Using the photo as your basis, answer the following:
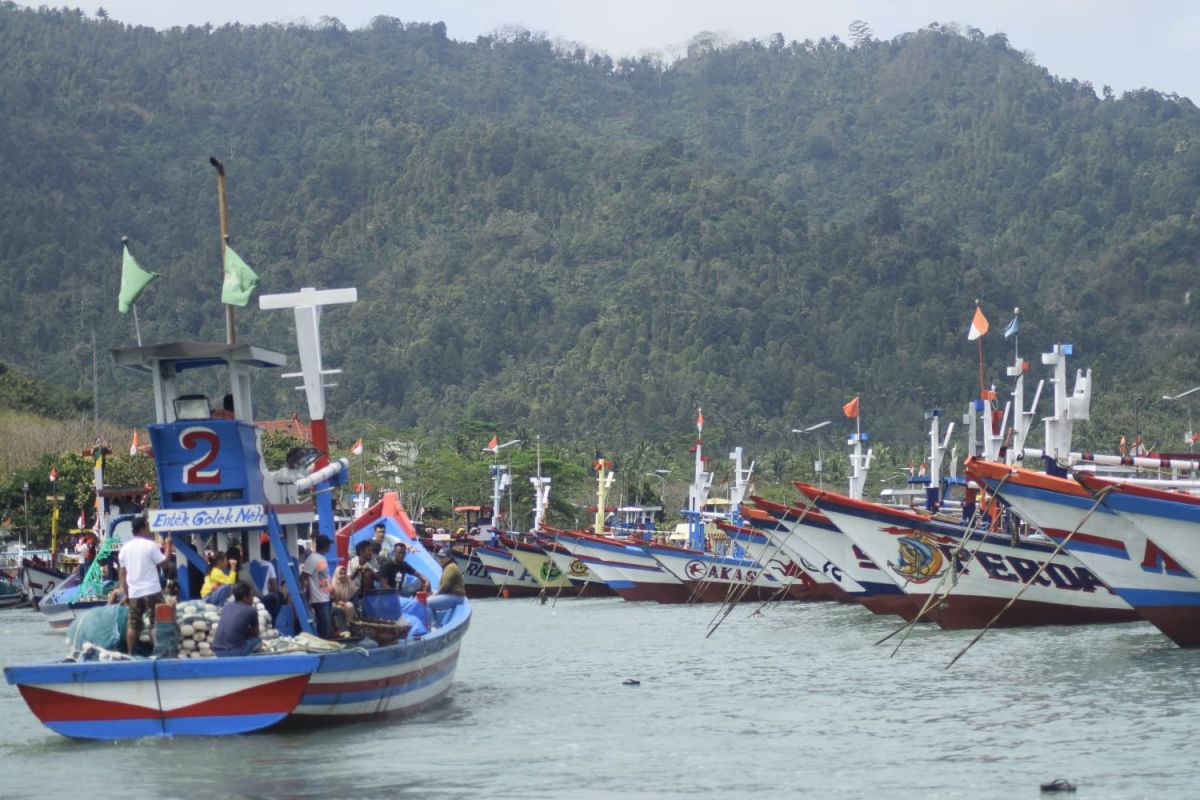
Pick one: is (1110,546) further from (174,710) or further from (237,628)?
(174,710)

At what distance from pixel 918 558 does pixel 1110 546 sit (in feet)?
24.3

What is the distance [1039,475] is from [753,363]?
11754cm

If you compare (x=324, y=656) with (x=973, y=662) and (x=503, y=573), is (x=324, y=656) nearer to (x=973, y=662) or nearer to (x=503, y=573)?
(x=973, y=662)

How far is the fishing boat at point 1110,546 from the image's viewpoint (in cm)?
2392

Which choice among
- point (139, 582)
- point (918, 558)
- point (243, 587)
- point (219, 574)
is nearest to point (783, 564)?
point (918, 558)

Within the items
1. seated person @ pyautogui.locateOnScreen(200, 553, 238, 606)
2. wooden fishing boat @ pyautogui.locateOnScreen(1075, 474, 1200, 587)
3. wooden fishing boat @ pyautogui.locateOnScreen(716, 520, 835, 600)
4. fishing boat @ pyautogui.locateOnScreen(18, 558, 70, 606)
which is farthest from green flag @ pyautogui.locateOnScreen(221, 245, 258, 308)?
fishing boat @ pyautogui.locateOnScreen(18, 558, 70, 606)

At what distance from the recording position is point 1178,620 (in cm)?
2445

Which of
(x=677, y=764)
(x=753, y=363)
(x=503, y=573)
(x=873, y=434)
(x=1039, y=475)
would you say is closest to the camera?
(x=677, y=764)

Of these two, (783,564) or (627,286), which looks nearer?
(783,564)

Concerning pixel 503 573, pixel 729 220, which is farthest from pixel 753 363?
pixel 503 573

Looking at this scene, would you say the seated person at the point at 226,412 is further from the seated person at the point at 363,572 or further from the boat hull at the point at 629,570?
the boat hull at the point at 629,570

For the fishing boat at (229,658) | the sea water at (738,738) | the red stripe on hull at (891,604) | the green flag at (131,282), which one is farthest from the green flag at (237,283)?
the red stripe on hull at (891,604)

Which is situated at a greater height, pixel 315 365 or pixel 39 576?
pixel 315 365

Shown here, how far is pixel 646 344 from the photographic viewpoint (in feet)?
478
